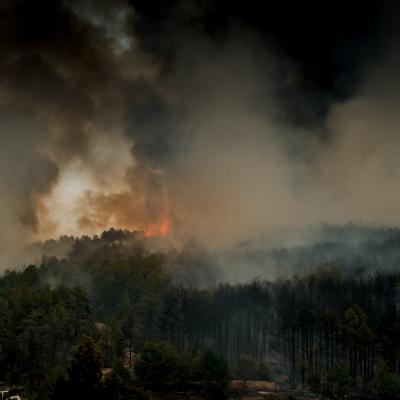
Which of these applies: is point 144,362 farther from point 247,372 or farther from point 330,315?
point 330,315

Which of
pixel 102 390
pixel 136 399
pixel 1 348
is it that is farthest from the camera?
pixel 1 348

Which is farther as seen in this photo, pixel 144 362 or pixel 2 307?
pixel 2 307

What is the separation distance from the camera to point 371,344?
156 m

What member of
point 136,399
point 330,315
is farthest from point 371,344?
point 136,399

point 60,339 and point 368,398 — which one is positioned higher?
point 60,339

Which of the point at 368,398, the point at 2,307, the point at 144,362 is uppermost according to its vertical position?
the point at 2,307

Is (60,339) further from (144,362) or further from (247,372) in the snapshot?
(247,372)

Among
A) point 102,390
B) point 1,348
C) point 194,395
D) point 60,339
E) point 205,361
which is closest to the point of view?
point 102,390

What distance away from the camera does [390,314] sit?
569 ft

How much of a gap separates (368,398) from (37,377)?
8195cm

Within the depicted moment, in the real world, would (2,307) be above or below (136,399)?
above

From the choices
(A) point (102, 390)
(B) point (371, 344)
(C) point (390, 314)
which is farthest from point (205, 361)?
(A) point (102, 390)

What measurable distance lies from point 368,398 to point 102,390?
9931cm

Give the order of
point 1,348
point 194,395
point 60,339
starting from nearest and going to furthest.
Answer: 1. point 194,395
2. point 1,348
3. point 60,339
